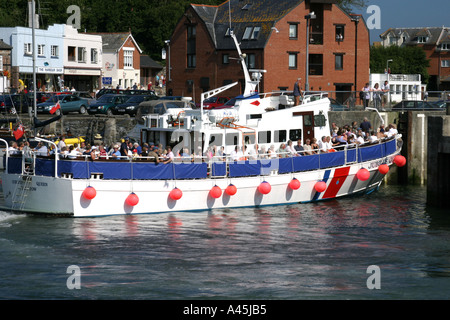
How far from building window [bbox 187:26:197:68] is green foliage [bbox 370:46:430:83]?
4096cm

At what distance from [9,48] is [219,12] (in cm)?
1871

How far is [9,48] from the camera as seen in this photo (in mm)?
65312

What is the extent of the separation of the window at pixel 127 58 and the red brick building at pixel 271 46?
25196 mm

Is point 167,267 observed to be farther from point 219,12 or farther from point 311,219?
point 219,12

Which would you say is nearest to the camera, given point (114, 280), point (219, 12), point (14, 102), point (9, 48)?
point (114, 280)

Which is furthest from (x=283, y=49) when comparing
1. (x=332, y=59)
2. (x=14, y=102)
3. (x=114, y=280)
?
(x=114, y=280)

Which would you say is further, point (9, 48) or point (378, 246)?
point (9, 48)

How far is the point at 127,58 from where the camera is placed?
8638cm

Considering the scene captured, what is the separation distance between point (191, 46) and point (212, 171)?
3500 centimetres

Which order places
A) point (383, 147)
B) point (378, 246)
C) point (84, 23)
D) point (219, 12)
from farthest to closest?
1. point (84, 23)
2. point (219, 12)
3. point (383, 147)
4. point (378, 246)

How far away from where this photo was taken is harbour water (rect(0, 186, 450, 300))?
17.6 meters

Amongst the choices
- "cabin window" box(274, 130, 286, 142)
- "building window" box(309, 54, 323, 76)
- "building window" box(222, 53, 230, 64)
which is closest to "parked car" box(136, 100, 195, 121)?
"cabin window" box(274, 130, 286, 142)

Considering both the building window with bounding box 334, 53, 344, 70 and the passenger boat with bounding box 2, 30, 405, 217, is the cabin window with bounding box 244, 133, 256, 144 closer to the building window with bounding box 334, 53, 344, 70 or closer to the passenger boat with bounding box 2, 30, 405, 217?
the passenger boat with bounding box 2, 30, 405, 217

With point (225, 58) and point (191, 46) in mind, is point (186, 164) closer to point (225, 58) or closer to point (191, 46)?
point (225, 58)
